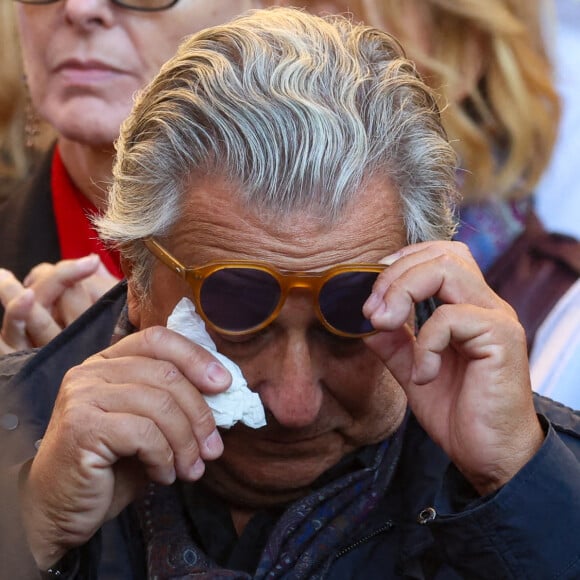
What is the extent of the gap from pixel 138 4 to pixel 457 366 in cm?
184

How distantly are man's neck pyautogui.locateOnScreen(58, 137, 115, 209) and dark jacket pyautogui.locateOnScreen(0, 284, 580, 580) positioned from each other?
3.04ft

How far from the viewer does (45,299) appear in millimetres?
3191

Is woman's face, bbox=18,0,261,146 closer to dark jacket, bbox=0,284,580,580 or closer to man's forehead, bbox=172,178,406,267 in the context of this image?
dark jacket, bbox=0,284,580,580

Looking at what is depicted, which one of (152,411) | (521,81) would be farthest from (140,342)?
(521,81)

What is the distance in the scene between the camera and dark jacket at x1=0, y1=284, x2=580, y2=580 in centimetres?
208

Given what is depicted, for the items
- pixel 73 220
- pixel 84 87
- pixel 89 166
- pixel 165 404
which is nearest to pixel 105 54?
pixel 84 87

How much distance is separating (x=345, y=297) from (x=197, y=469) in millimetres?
393

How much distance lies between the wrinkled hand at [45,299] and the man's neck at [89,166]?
0.38 m

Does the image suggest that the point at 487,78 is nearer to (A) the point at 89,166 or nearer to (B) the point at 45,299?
(A) the point at 89,166

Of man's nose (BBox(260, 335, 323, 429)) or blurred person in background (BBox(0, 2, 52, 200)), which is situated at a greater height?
man's nose (BBox(260, 335, 323, 429))

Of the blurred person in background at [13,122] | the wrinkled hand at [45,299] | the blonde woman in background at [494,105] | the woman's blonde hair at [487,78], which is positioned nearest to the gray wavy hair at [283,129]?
the wrinkled hand at [45,299]

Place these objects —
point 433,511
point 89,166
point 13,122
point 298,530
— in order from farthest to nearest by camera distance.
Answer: point 13,122, point 89,166, point 298,530, point 433,511

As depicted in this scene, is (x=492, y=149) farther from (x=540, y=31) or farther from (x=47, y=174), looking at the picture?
(x=47, y=174)

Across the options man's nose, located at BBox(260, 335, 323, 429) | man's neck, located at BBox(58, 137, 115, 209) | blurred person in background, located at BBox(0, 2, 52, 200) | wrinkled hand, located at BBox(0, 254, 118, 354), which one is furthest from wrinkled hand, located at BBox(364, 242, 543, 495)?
blurred person in background, located at BBox(0, 2, 52, 200)
